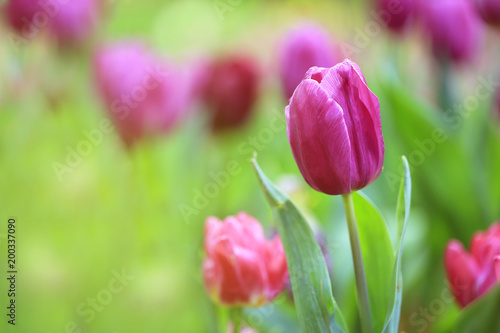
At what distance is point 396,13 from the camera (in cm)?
88

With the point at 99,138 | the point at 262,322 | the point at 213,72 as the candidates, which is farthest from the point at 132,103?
the point at 262,322

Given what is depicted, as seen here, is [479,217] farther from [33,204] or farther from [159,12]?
[159,12]

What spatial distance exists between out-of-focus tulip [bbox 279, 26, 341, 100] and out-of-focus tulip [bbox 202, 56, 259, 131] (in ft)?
0.26

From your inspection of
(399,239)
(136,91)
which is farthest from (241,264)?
(136,91)

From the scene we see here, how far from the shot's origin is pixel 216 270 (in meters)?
0.44

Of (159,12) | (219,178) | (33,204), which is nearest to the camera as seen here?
(33,204)

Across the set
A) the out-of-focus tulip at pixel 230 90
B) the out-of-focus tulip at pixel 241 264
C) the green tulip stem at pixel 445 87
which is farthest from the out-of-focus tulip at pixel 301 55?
the out-of-focus tulip at pixel 241 264

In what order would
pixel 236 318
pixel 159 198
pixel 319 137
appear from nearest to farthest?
pixel 319 137 < pixel 236 318 < pixel 159 198

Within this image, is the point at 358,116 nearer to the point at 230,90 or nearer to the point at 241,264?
the point at 241,264

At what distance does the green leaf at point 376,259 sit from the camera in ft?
1.38

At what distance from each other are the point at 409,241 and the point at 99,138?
37 cm

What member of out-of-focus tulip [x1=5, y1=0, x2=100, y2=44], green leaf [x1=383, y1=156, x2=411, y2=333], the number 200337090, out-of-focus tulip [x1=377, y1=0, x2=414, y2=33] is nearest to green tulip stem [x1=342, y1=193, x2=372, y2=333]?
green leaf [x1=383, y1=156, x2=411, y2=333]

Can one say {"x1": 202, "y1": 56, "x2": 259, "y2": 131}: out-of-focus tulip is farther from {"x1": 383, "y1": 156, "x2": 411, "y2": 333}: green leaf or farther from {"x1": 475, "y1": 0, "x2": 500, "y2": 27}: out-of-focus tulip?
{"x1": 383, "y1": 156, "x2": 411, "y2": 333}: green leaf

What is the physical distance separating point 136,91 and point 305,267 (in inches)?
15.6
